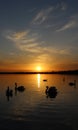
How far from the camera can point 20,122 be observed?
125 ft

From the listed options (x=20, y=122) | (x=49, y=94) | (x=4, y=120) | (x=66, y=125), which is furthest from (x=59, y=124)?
(x=49, y=94)

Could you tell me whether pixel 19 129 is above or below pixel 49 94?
below

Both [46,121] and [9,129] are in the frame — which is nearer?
[9,129]

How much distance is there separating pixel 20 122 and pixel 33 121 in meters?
2.26

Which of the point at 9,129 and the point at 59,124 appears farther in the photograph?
the point at 59,124

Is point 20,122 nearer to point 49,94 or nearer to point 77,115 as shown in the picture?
point 77,115

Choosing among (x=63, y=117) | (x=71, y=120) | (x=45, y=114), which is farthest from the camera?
(x=45, y=114)

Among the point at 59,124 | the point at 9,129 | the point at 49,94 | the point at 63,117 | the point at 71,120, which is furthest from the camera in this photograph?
the point at 49,94

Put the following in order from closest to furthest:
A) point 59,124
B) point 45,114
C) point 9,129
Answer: point 9,129 < point 59,124 < point 45,114

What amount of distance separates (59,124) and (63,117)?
523cm

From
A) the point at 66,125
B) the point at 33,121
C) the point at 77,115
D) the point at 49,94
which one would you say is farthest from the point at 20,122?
the point at 49,94

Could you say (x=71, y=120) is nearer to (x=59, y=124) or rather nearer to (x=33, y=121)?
(x=59, y=124)

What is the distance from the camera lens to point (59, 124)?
36469 millimetres

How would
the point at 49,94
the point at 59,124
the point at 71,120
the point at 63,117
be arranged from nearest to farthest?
the point at 59,124
the point at 71,120
the point at 63,117
the point at 49,94
